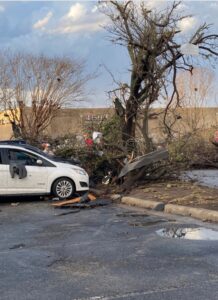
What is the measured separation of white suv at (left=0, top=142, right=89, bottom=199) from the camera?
1562cm

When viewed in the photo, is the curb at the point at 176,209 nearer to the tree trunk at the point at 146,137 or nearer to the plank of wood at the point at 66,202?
the plank of wood at the point at 66,202

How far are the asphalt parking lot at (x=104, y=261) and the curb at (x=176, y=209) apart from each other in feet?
1.30

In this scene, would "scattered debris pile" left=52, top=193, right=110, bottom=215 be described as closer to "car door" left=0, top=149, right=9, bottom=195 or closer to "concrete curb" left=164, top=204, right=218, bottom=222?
"car door" left=0, top=149, right=9, bottom=195

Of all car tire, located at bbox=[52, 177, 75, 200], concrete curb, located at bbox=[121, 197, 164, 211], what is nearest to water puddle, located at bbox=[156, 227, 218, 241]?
concrete curb, located at bbox=[121, 197, 164, 211]

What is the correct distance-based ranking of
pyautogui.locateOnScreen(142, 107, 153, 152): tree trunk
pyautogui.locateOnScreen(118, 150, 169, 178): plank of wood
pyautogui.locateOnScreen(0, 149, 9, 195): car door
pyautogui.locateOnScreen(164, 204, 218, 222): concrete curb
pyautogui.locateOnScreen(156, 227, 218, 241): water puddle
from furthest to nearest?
pyautogui.locateOnScreen(142, 107, 153, 152): tree trunk → pyautogui.locateOnScreen(118, 150, 169, 178): plank of wood → pyautogui.locateOnScreen(0, 149, 9, 195): car door → pyautogui.locateOnScreen(164, 204, 218, 222): concrete curb → pyautogui.locateOnScreen(156, 227, 218, 241): water puddle

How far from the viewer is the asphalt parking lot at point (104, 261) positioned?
5.98m

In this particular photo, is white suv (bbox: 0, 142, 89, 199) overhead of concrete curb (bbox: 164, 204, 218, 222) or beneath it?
overhead

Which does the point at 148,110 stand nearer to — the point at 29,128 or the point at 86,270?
the point at 86,270

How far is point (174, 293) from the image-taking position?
579cm

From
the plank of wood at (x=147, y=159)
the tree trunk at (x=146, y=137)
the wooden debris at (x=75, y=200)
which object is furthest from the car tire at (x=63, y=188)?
the tree trunk at (x=146, y=137)

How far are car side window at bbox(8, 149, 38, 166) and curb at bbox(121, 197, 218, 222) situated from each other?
298cm

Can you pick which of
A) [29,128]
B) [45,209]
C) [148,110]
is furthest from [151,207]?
[29,128]

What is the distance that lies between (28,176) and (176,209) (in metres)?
5.15

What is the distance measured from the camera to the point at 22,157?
16.0 metres
